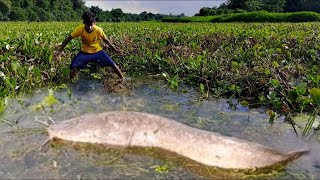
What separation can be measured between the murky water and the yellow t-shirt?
3.39 ft

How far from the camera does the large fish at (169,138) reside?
11.3 feet

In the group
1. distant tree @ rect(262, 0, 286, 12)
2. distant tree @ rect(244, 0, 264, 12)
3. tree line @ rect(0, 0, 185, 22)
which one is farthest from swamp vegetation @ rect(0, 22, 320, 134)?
distant tree @ rect(244, 0, 264, 12)

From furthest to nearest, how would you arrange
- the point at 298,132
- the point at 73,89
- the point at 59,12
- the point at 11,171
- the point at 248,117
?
1. the point at 59,12
2. the point at 73,89
3. the point at 248,117
4. the point at 298,132
5. the point at 11,171

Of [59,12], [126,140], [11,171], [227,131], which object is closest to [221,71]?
[227,131]

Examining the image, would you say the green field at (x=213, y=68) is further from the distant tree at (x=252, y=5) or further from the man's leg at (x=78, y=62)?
the distant tree at (x=252, y=5)

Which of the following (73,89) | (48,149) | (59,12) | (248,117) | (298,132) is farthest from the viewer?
(59,12)

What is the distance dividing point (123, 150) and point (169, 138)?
18.4 inches

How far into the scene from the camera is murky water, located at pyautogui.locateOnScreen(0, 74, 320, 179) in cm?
338

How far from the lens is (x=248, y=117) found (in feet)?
16.6

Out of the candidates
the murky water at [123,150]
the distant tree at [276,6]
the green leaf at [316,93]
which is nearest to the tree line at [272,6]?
the distant tree at [276,6]

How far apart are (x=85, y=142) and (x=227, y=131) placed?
5.22 feet

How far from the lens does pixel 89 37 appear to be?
7094mm

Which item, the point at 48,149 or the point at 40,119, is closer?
the point at 48,149

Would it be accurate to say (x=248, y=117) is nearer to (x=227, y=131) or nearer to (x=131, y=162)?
(x=227, y=131)
